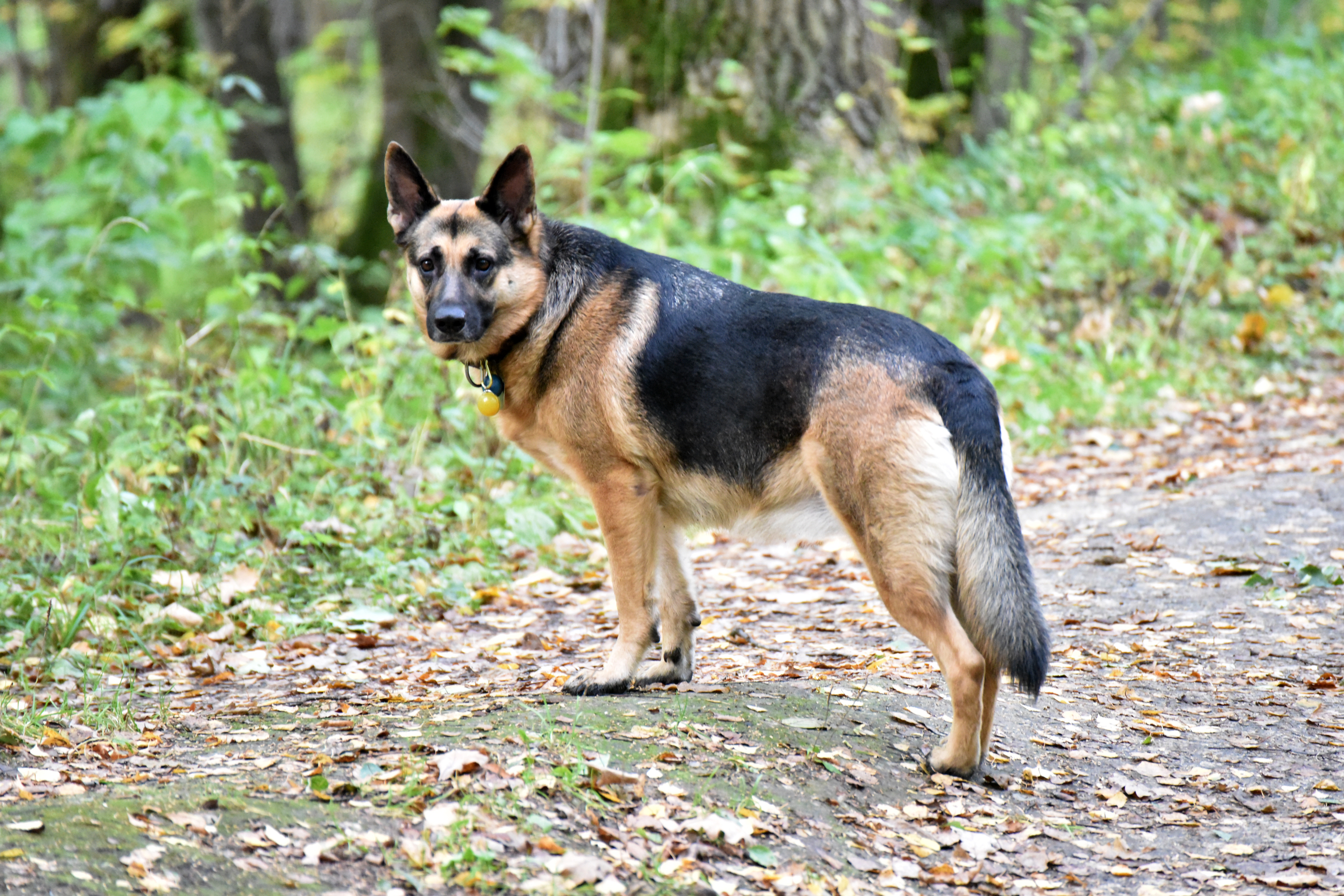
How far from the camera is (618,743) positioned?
11.5 feet

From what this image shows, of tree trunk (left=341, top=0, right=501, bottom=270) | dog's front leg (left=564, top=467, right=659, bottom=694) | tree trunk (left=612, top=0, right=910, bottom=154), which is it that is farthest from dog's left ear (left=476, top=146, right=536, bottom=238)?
tree trunk (left=341, top=0, right=501, bottom=270)

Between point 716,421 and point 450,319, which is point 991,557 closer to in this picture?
point 716,421

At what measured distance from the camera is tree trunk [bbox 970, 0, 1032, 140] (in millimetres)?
13516

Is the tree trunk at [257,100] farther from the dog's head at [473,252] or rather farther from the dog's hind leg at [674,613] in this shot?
the dog's hind leg at [674,613]

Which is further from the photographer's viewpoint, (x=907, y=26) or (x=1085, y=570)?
(x=907, y=26)

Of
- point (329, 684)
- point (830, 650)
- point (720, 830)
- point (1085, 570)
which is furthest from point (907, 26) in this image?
point (720, 830)

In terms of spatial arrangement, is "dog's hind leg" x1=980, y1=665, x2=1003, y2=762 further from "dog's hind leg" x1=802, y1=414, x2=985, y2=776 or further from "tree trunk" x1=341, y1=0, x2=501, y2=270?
"tree trunk" x1=341, y1=0, x2=501, y2=270

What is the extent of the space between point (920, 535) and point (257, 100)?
1012 centimetres

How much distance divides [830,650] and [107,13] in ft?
41.1

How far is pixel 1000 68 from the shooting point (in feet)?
45.6

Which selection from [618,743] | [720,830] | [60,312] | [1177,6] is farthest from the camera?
[1177,6]

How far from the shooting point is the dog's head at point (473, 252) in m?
4.30

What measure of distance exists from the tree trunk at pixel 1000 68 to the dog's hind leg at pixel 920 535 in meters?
10.9

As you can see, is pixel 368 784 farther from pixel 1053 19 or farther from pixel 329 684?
pixel 1053 19
